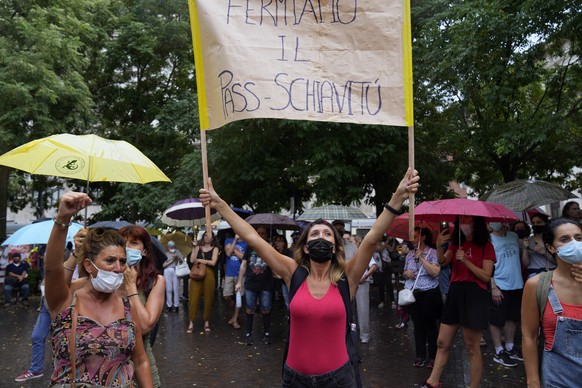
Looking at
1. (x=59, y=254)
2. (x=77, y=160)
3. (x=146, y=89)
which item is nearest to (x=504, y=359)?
(x=77, y=160)

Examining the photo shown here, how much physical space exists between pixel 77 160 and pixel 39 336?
285cm

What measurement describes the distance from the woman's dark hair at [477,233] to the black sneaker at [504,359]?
2.19 meters

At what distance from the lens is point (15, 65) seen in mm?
16156

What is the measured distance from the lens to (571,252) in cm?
373

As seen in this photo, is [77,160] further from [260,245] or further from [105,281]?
[105,281]

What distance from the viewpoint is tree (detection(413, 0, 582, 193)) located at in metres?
10.8

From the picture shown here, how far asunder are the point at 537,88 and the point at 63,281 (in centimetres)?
1814

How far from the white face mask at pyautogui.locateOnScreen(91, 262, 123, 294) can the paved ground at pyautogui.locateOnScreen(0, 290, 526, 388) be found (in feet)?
14.9

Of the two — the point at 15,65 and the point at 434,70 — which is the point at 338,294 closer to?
the point at 434,70

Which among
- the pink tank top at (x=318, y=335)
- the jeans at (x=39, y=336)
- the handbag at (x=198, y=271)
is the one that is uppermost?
the pink tank top at (x=318, y=335)

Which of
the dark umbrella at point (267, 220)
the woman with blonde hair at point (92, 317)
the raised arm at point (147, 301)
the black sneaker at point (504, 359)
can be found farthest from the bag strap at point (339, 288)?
the dark umbrella at point (267, 220)

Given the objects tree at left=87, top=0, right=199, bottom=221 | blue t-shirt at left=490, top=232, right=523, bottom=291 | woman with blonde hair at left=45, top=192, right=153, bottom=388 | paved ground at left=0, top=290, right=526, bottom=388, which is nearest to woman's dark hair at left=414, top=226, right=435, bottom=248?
blue t-shirt at left=490, top=232, right=523, bottom=291

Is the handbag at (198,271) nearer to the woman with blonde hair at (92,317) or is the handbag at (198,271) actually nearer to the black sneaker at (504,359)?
the black sneaker at (504,359)

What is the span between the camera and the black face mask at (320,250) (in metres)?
3.90
